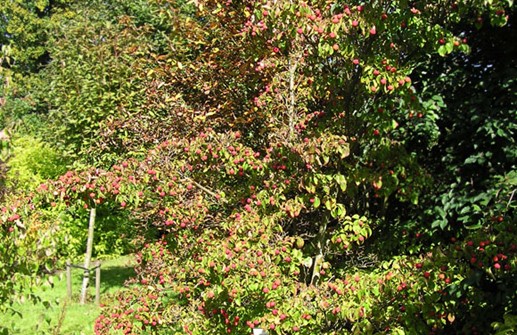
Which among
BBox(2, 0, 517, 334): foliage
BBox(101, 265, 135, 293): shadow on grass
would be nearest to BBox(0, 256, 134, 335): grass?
BBox(101, 265, 135, 293): shadow on grass

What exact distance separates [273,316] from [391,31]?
1984 mm

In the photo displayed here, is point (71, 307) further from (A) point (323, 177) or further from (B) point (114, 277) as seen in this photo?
(A) point (323, 177)

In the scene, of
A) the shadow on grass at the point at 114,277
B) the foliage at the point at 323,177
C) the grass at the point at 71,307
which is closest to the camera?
the foliage at the point at 323,177

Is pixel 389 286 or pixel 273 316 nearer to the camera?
pixel 389 286

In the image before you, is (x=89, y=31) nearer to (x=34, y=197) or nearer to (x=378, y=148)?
(x=34, y=197)

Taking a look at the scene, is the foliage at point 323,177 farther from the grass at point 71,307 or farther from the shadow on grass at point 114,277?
the shadow on grass at point 114,277

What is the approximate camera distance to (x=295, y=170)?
3.63 meters

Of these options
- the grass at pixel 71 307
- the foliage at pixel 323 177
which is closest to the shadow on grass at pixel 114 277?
the grass at pixel 71 307

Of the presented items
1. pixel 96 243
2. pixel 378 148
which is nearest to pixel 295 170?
pixel 378 148

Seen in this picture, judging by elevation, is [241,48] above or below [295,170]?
above

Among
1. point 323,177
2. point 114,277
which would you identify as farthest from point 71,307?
point 323,177

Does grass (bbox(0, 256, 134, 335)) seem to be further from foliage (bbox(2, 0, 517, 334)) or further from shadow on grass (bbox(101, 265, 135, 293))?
foliage (bbox(2, 0, 517, 334))

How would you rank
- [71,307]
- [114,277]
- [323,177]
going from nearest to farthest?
[323,177], [71,307], [114,277]

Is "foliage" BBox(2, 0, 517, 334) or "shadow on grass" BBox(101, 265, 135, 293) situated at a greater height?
"foliage" BBox(2, 0, 517, 334)
